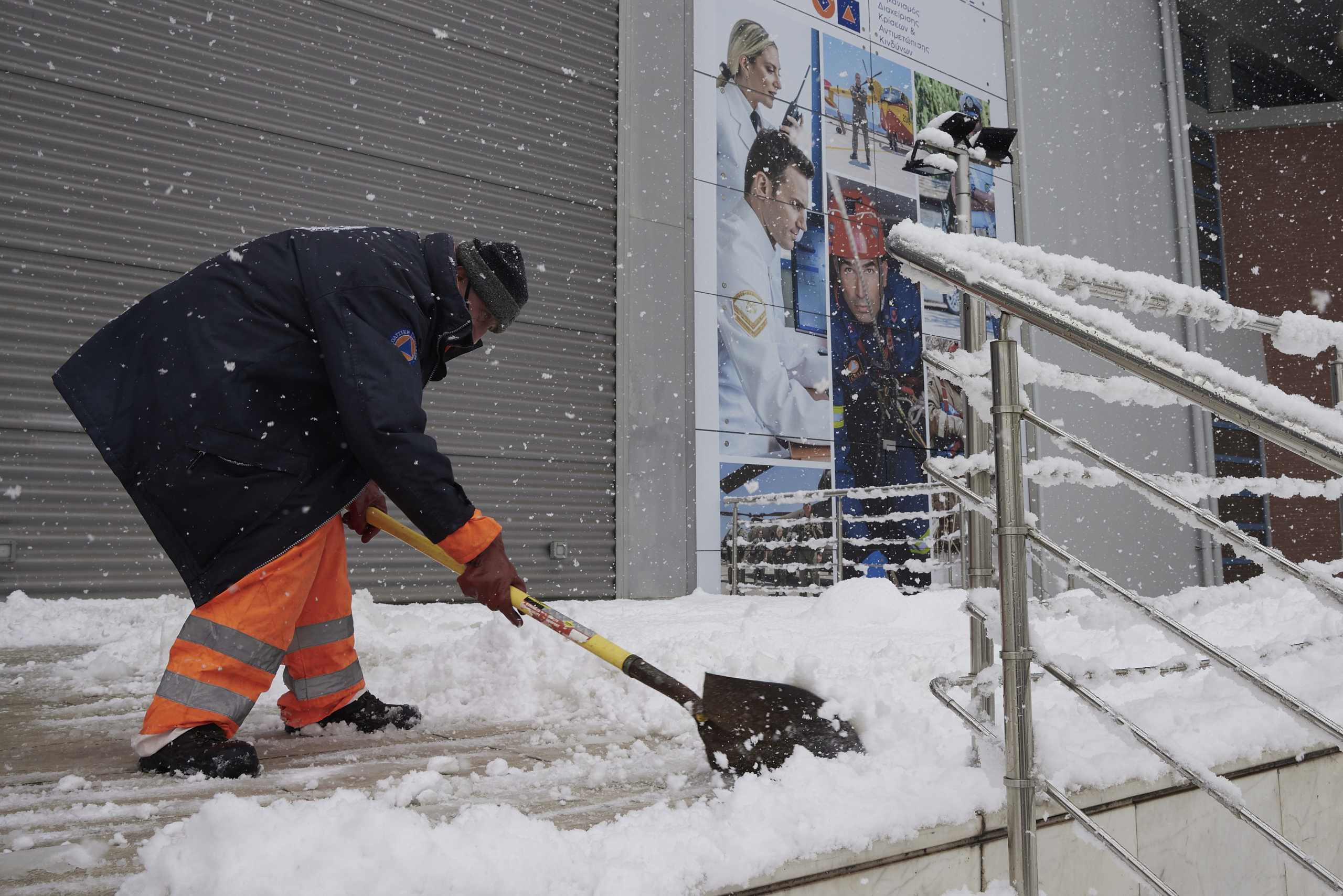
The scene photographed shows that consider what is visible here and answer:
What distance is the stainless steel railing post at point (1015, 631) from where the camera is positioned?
1781mm

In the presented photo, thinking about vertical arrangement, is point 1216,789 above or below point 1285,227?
below

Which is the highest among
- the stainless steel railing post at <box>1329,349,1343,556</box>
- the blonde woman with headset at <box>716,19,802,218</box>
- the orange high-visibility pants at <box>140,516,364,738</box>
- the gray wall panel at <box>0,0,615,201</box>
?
the blonde woman with headset at <box>716,19,802,218</box>

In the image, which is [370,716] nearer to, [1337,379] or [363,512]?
[363,512]

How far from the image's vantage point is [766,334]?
9.63 metres

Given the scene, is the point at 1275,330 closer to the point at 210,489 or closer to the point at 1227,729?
the point at 1227,729

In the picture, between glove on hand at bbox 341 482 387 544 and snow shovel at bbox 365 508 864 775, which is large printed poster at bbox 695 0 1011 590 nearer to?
glove on hand at bbox 341 482 387 544

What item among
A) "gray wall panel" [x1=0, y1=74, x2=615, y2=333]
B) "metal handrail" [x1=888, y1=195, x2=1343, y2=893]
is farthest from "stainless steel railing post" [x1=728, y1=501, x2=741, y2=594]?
"metal handrail" [x1=888, y1=195, x2=1343, y2=893]

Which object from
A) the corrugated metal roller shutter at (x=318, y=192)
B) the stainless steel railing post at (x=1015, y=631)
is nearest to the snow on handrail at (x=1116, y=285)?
the stainless steel railing post at (x=1015, y=631)

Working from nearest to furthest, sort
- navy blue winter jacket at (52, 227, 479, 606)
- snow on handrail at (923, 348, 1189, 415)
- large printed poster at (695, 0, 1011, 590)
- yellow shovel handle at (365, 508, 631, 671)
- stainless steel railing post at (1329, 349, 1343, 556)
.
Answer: snow on handrail at (923, 348, 1189, 415) → navy blue winter jacket at (52, 227, 479, 606) → yellow shovel handle at (365, 508, 631, 671) → stainless steel railing post at (1329, 349, 1343, 556) → large printed poster at (695, 0, 1011, 590)

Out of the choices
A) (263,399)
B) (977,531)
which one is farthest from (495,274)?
(977,531)

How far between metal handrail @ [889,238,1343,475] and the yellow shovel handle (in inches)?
54.3

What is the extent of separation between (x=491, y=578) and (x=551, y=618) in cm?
33

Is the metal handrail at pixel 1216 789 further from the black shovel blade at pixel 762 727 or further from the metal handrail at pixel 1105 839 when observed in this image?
the black shovel blade at pixel 762 727

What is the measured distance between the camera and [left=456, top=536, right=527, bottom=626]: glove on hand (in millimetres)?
2469
